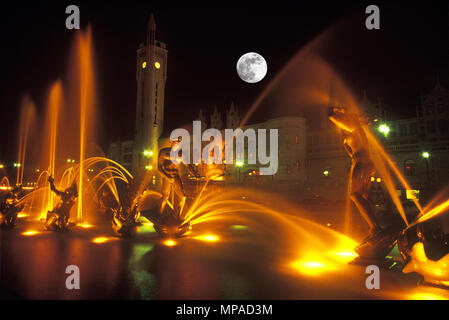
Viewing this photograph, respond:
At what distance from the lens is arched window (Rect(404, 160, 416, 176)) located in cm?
3659

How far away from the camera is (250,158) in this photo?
51281mm

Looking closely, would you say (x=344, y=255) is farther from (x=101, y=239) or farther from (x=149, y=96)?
(x=149, y=96)

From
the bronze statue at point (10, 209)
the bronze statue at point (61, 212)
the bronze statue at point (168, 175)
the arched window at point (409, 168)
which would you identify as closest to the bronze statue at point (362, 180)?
the bronze statue at point (168, 175)

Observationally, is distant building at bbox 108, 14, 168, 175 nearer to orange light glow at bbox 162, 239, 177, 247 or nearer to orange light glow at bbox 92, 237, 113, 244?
orange light glow at bbox 92, 237, 113, 244

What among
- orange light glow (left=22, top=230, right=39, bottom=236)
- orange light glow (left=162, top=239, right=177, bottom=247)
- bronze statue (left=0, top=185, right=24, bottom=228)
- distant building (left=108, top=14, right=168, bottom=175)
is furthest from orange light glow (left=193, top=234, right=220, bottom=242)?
distant building (left=108, top=14, right=168, bottom=175)

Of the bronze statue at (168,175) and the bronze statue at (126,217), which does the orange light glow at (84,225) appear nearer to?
the bronze statue at (126,217)

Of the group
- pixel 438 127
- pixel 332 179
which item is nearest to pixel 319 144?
pixel 332 179

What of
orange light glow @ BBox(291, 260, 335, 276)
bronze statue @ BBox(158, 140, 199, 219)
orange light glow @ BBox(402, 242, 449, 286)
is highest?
bronze statue @ BBox(158, 140, 199, 219)

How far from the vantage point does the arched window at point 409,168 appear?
36594mm

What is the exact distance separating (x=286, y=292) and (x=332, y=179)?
40921mm

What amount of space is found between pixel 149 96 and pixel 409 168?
57948 mm

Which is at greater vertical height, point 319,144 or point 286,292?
point 319,144

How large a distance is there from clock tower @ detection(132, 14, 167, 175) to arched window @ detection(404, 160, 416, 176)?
173 ft
